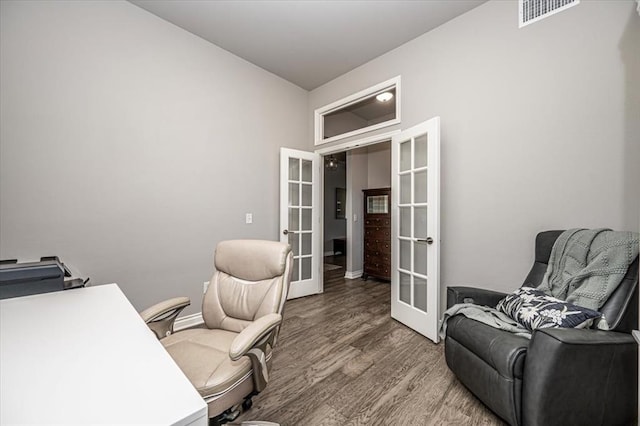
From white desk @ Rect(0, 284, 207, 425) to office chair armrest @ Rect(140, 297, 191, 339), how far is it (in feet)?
0.68

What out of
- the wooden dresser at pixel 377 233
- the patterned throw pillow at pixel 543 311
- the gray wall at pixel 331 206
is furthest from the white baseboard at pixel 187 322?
the gray wall at pixel 331 206

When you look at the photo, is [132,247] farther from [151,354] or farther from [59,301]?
[151,354]

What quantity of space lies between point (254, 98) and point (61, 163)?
2067mm

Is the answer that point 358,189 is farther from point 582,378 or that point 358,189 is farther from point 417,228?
point 582,378

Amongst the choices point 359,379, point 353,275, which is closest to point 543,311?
point 359,379

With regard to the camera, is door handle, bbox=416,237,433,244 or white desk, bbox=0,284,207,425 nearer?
white desk, bbox=0,284,207,425

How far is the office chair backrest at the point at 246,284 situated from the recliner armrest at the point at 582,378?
4.33 ft

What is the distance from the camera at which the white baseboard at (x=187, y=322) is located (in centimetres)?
271

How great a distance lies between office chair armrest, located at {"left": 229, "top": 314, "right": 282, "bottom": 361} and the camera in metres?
1.09

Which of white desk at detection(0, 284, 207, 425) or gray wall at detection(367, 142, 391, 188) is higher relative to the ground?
gray wall at detection(367, 142, 391, 188)

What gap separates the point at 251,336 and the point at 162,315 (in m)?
0.65

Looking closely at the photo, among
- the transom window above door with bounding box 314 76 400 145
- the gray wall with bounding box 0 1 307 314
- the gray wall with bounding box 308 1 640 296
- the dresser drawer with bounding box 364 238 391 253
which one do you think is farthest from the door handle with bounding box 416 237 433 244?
the gray wall with bounding box 0 1 307 314

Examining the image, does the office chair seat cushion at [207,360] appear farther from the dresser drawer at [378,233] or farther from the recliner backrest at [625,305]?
the dresser drawer at [378,233]

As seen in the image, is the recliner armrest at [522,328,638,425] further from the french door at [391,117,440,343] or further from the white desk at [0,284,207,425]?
the white desk at [0,284,207,425]
